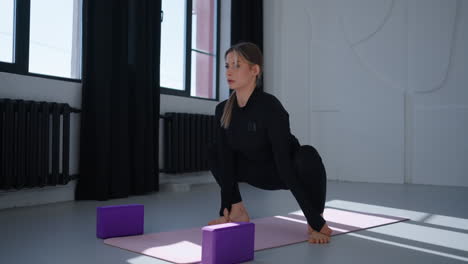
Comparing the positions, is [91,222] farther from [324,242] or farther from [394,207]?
[394,207]

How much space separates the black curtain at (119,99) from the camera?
3.12 metres

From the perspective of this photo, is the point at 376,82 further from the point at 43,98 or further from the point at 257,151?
the point at 43,98

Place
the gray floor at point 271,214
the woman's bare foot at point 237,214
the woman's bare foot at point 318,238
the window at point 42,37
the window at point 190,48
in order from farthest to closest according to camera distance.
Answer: the window at point 190,48, the window at point 42,37, the woman's bare foot at point 237,214, the woman's bare foot at point 318,238, the gray floor at point 271,214

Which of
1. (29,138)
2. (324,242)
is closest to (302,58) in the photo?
(29,138)

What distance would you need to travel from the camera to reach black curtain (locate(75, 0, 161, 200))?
312 centimetres

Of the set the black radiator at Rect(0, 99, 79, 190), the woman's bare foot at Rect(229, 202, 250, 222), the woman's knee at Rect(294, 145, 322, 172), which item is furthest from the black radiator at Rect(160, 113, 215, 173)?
the woman's knee at Rect(294, 145, 322, 172)

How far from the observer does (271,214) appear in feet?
8.54

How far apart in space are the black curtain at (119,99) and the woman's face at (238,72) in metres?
1.48

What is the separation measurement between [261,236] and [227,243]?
48cm

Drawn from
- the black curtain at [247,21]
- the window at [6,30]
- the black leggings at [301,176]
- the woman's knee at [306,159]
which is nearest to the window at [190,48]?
the black curtain at [247,21]

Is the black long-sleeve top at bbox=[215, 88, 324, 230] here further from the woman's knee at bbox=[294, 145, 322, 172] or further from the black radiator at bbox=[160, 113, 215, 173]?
the black radiator at bbox=[160, 113, 215, 173]

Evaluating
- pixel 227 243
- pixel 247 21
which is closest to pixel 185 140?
pixel 247 21

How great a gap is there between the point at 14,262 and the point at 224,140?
3.19 feet

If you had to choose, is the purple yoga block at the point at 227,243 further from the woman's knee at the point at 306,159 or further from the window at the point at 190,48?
the window at the point at 190,48
